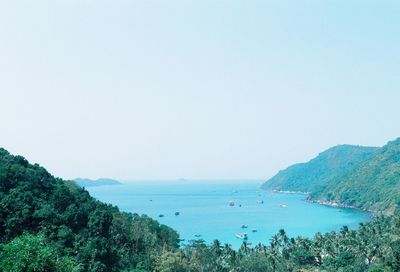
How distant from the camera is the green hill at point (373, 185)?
134 meters

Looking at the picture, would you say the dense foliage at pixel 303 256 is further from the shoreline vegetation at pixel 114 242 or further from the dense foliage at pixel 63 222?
the dense foliage at pixel 63 222

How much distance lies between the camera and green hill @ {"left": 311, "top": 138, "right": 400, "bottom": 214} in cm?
13445

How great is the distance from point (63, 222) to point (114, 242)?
344 inches

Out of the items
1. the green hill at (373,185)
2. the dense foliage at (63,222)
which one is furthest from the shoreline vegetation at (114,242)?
the green hill at (373,185)

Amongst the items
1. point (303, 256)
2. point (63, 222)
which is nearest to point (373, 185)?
point (303, 256)

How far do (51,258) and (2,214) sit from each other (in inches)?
881

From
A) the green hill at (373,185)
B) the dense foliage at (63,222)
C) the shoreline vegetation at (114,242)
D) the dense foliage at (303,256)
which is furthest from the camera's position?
the green hill at (373,185)

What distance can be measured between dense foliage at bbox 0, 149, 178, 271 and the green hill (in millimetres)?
91913

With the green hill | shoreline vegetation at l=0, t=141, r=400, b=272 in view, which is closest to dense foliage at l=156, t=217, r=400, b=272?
shoreline vegetation at l=0, t=141, r=400, b=272

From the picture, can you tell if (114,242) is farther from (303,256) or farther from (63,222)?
(303,256)

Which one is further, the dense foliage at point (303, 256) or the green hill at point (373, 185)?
the green hill at point (373, 185)

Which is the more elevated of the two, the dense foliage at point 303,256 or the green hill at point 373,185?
the green hill at point 373,185

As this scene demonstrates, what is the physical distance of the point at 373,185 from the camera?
502 ft

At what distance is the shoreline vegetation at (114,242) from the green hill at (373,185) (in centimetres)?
6736
